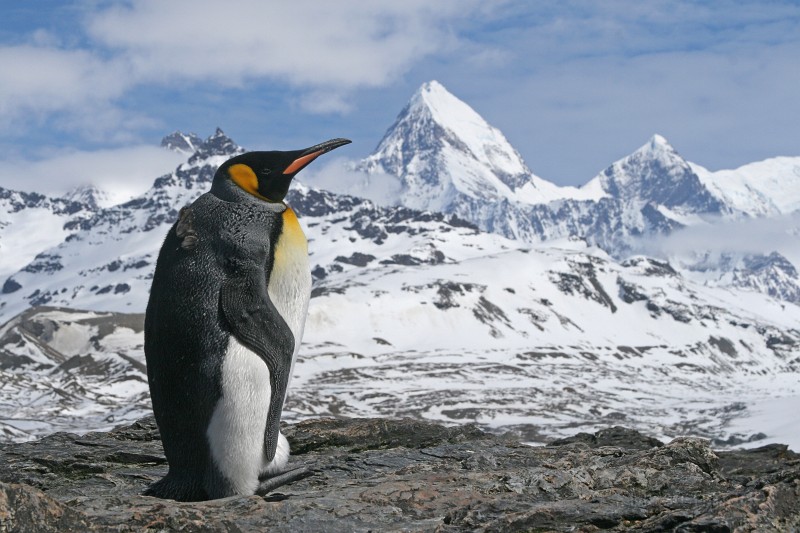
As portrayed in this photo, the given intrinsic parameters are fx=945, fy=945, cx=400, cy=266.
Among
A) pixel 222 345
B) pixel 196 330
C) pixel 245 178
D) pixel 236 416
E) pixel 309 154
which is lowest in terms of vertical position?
pixel 236 416

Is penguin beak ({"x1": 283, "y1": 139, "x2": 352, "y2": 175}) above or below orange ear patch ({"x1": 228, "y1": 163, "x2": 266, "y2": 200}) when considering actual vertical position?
above

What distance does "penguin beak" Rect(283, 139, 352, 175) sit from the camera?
8.94 m

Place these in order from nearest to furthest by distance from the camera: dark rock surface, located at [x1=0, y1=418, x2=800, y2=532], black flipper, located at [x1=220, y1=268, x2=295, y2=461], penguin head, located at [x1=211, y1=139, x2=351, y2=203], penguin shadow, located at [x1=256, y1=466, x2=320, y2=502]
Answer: dark rock surface, located at [x1=0, y1=418, x2=800, y2=532]
black flipper, located at [x1=220, y1=268, x2=295, y2=461]
penguin shadow, located at [x1=256, y1=466, x2=320, y2=502]
penguin head, located at [x1=211, y1=139, x2=351, y2=203]

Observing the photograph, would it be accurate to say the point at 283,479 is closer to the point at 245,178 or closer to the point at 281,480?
the point at 281,480

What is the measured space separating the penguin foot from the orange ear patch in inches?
101

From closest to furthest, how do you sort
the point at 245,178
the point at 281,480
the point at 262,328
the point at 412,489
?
the point at 412,489
the point at 262,328
the point at 281,480
the point at 245,178

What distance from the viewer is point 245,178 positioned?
8.88 m

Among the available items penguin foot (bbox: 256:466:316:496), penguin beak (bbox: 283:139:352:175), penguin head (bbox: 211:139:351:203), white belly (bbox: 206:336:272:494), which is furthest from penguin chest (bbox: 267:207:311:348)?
penguin foot (bbox: 256:466:316:496)

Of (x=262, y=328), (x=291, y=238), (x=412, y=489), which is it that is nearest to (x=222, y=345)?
(x=262, y=328)

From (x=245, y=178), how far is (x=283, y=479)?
281 centimetres

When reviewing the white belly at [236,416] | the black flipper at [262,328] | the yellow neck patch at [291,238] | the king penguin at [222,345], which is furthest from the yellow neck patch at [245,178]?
the white belly at [236,416]

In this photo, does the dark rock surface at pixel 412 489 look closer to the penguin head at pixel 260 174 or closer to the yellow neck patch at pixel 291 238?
the yellow neck patch at pixel 291 238

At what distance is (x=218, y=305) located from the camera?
812cm

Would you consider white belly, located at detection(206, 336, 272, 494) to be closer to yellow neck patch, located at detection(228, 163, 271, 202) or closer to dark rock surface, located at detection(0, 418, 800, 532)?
dark rock surface, located at detection(0, 418, 800, 532)
